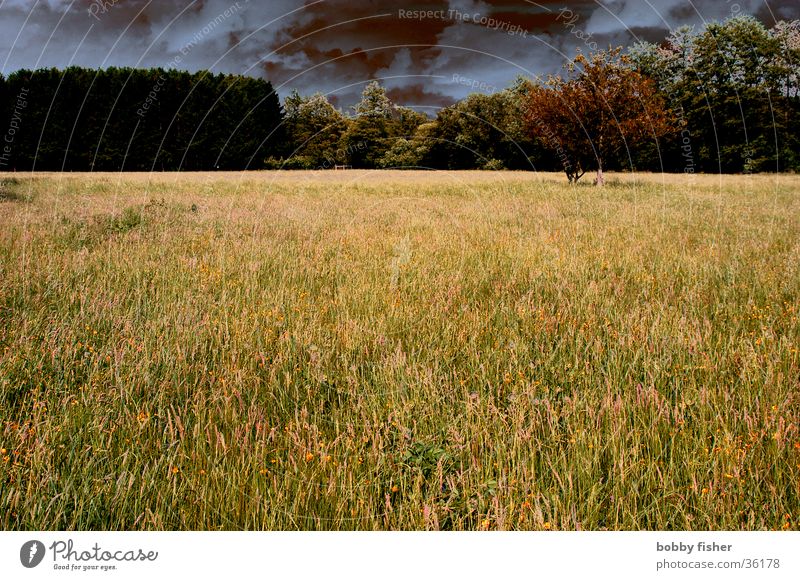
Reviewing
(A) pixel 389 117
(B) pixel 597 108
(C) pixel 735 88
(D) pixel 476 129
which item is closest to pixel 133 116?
(A) pixel 389 117

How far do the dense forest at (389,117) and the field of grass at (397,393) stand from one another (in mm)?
11726

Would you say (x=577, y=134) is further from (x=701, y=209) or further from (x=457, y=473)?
(x=457, y=473)
